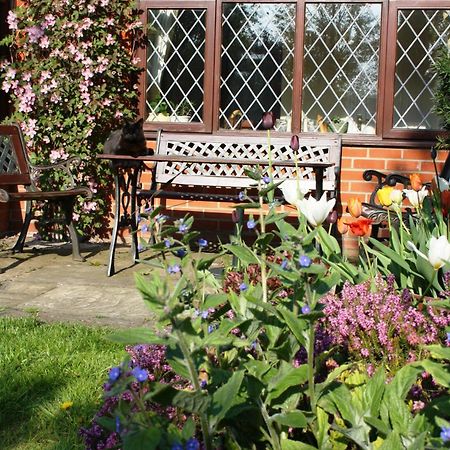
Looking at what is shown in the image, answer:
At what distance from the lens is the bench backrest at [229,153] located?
5.93 meters

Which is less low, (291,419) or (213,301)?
(213,301)

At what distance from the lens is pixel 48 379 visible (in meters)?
2.87

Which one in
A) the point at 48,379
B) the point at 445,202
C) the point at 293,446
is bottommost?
the point at 48,379

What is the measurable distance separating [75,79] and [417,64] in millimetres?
2820

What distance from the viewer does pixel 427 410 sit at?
156 cm

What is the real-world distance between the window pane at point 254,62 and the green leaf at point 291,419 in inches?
206

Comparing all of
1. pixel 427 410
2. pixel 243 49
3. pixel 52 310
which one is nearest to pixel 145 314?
pixel 52 310

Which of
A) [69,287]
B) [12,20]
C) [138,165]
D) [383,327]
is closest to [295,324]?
[383,327]

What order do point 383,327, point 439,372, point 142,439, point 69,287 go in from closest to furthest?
point 142,439, point 439,372, point 383,327, point 69,287

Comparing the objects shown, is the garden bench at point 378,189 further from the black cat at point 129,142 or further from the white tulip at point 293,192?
the white tulip at point 293,192

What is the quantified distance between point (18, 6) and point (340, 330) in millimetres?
5673

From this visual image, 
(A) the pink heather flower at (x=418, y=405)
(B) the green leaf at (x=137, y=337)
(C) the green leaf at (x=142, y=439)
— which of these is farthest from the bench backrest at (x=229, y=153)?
(C) the green leaf at (x=142, y=439)

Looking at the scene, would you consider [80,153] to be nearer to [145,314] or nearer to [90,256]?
[90,256]

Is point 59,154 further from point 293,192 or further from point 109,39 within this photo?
point 293,192
